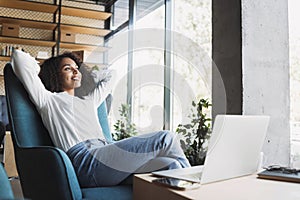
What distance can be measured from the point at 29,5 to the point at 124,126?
2.75 m

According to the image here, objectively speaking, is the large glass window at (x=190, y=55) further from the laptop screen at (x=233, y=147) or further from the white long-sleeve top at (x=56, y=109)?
the laptop screen at (x=233, y=147)

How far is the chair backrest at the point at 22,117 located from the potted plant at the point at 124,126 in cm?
94

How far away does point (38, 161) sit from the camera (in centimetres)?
124

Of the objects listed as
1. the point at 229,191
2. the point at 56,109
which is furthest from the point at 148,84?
the point at 229,191

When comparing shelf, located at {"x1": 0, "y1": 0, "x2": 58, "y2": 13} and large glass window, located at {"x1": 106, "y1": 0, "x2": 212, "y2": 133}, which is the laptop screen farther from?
shelf, located at {"x1": 0, "y1": 0, "x2": 58, "y2": 13}

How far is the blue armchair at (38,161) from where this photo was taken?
1.18 m

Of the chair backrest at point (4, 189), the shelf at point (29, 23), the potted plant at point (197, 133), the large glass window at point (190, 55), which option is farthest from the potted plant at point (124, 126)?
the shelf at point (29, 23)

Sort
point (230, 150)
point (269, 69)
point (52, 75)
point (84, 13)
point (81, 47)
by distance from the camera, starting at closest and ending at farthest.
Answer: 1. point (230, 150)
2. point (52, 75)
3. point (269, 69)
4. point (81, 47)
5. point (84, 13)

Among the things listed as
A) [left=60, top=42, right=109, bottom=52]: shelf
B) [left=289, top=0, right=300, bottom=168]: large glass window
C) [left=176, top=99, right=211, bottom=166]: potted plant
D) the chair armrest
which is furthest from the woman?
[left=60, top=42, right=109, bottom=52]: shelf

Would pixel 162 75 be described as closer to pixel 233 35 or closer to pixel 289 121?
pixel 233 35

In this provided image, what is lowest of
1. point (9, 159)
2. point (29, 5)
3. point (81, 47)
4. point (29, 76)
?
point (9, 159)

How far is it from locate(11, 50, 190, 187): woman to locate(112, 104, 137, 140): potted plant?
29.8 inches

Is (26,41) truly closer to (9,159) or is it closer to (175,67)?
(9,159)

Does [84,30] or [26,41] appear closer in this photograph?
[26,41]
